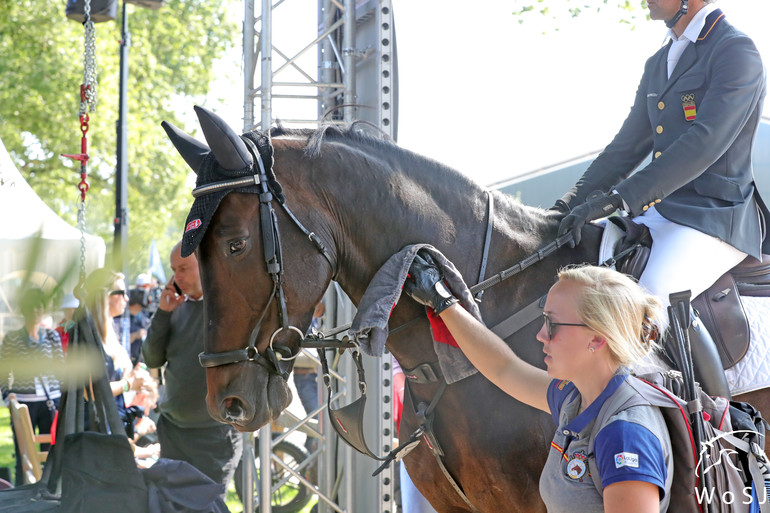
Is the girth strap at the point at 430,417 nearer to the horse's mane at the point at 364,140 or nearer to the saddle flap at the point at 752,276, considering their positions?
the horse's mane at the point at 364,140

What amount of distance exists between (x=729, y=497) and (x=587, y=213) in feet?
3.72

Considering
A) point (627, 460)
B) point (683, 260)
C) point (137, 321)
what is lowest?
point (137, 321)

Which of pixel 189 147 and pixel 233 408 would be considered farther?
pixel 189 147

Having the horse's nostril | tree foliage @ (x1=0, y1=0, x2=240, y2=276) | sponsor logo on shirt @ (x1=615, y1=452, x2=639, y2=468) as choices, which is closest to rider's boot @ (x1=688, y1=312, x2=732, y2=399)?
sponsor logo on shirt @ (x1=615, y1=452, x2=639, y2=468)

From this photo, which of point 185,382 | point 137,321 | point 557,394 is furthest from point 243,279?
point 137,321

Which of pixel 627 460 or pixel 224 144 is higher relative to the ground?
pixel 224 144

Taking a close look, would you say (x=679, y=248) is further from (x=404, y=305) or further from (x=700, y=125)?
(x=404, y=305)

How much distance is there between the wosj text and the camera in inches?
68.2

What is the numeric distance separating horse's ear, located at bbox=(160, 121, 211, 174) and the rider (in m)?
1.33

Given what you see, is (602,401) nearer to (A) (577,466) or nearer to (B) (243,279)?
(A) (577,466)

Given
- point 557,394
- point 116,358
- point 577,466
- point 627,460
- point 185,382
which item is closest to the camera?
point 627,460

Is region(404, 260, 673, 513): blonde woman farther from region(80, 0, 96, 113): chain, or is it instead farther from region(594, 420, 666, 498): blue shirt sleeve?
region(80, 0, 96, 113): chain

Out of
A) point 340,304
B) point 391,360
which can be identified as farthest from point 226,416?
point 340,304

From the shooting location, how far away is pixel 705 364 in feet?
8.15
